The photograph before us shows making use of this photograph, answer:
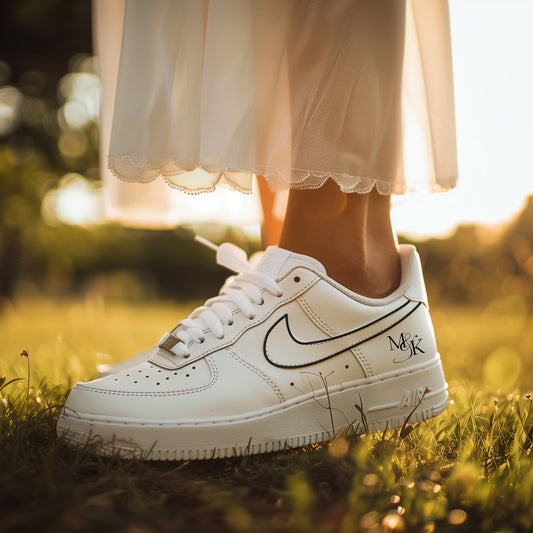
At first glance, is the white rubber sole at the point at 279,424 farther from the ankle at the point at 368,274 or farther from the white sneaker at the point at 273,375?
the ankle at the point at 368,274

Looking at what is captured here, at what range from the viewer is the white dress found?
1.07 meters

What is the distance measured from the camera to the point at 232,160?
3.47 ft

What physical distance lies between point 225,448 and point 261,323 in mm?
282

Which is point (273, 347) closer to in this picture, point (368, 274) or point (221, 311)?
point (221, 311)

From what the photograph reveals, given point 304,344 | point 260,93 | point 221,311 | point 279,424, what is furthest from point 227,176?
point 279,424

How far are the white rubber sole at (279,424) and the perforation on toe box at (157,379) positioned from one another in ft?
0.23

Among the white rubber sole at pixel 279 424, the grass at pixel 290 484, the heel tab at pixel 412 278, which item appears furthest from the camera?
the heel tab at pixel 412 278

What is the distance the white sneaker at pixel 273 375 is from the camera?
3.23ft

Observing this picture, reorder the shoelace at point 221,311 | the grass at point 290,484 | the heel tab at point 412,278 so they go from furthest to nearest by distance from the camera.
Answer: the heel tab at point 412,278
the shoelace at point 221,311
the grass at point 290,484

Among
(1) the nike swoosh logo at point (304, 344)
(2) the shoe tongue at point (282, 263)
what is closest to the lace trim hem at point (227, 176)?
(2) the shoe tongue at point (282, 263)

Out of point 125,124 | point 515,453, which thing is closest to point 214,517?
point 515,453

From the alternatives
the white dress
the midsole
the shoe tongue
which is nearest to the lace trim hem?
the white dress

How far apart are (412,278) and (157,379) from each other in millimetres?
663

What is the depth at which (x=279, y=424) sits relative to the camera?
1.05m
